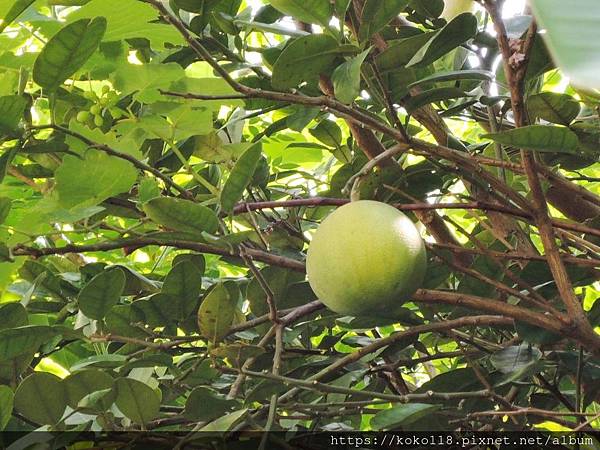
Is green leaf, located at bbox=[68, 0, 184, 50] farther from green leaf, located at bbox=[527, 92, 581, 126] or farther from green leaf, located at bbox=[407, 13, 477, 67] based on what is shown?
green leaf, located at bbox=[527, 92, 581, 126]

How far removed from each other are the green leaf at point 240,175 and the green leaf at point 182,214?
0.04m

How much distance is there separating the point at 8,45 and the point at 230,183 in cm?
41

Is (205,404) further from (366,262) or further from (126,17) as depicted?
(126,17)

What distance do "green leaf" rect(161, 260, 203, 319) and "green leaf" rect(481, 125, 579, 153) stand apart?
1.38ft

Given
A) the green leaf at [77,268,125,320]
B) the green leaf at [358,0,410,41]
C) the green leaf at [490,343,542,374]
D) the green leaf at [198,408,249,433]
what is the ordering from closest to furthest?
the green leaf at [198,408,249,433] → the green leaf at [358,0,410,41] → the green leaf at [77,268,125,320] → the green leaf at [490,343,542,374]

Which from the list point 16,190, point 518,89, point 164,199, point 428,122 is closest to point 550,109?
point 428,122

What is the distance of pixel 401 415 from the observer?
2.71 ft

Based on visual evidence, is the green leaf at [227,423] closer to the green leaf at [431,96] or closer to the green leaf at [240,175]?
the green leaf at [240,175]

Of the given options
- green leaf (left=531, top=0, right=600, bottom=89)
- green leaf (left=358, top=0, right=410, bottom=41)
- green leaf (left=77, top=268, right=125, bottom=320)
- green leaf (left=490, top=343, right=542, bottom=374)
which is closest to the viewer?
green leaf (left=531, top=0, right=600, bottom=89)

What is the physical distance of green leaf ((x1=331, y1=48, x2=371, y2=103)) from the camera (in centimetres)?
83

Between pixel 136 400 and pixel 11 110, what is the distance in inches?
14.6

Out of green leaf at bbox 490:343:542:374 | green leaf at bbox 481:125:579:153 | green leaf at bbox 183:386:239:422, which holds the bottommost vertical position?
green leaf at bbox 490:343:542:374

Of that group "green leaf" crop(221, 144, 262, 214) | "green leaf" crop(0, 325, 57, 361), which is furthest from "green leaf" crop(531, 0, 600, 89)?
"green leaf" crop(0, 325, 57, 361)

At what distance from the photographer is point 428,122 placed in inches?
49.9
